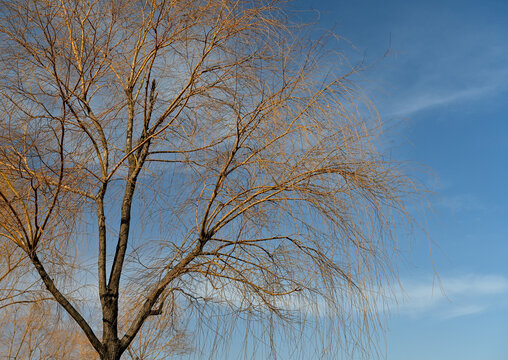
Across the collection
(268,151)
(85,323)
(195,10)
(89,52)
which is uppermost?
(195,10)

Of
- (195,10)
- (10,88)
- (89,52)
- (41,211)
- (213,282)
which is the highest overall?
(195,10)

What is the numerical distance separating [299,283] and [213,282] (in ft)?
2.13

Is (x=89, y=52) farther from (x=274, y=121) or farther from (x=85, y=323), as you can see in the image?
(x=85, y=323)

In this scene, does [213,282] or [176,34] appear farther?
[176,34]

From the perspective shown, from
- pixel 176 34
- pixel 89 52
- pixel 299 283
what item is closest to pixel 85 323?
pixel 299 283

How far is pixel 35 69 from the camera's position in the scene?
386cm

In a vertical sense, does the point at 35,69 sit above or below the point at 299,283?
above

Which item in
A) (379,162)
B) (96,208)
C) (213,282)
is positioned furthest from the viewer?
(96,208)

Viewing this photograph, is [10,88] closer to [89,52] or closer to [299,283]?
[89,52]

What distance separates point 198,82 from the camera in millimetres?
4020

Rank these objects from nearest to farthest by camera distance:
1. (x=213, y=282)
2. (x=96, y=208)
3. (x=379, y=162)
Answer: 1. (x=379, y=162)
2. (x=213, y=282)
3. (x=96, y=208)

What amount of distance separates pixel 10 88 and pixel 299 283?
8.58ft

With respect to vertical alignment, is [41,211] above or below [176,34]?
below

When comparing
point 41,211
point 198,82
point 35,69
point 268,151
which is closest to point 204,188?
point 268,151
